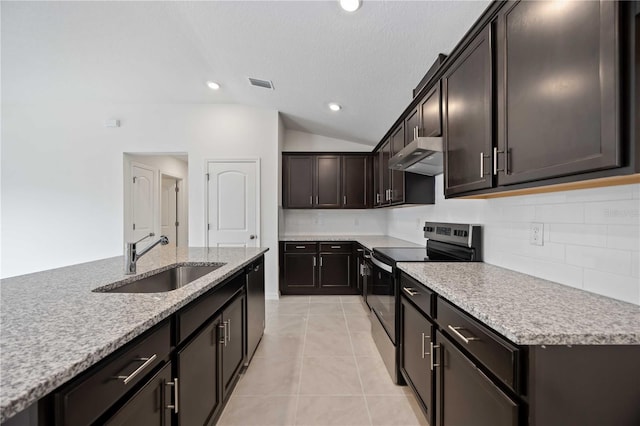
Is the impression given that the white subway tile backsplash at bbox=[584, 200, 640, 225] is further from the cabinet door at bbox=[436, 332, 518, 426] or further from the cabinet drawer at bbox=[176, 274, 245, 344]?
the cabinet drawer at bbox=[176, 274, 245, 344]

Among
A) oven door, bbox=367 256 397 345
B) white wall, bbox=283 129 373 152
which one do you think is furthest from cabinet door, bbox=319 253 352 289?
white wall, bbox=283 129 373 152

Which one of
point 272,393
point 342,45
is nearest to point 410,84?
point 342,45

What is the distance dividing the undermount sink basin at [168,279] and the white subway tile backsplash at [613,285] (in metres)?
2.03

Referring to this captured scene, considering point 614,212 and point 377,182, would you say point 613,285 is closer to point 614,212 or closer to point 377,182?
point 614,212

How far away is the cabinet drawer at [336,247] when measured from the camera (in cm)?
430

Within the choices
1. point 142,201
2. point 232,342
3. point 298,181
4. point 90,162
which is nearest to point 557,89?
point 232,342

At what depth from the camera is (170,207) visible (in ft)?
A: 19.8

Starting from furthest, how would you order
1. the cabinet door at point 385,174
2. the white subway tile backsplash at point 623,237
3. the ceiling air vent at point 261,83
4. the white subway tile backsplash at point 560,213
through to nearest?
the cabinet door at point 385,174 → the ceiling air vent at point 261,83 → the white subway tile backsplash at point 560,213 → the white subway tile backsplash at point 623,237

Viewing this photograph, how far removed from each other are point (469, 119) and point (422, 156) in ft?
2.01

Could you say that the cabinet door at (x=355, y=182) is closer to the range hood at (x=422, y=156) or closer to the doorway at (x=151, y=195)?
the range hood at (x=422, y=156)

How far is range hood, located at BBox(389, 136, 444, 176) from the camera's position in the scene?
1.89 m

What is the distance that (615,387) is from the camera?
0.81 meters

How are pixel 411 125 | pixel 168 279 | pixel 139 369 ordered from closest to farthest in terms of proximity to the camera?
pixel 139 369, pixel 168 279, pixel 411 125

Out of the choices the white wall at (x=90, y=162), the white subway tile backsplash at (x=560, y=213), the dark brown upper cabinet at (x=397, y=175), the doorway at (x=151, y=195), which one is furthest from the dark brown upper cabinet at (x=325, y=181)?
the white subway tile backsplash at (x=560, y=213)
